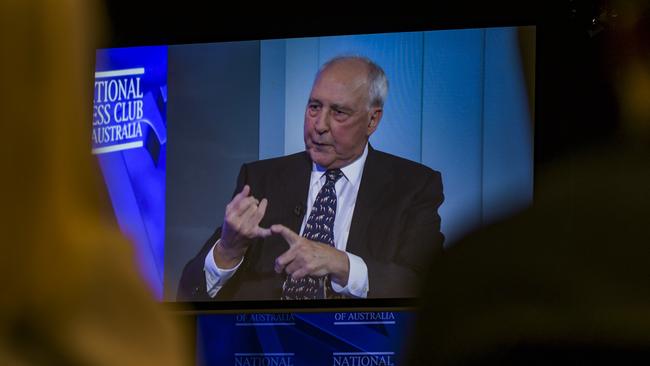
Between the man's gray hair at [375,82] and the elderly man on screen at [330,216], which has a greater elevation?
the man's gray hair at [375,82]

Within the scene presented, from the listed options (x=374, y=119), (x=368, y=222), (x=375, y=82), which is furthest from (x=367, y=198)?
(x=375, y=82)

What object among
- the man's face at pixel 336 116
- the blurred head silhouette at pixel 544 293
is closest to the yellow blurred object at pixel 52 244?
the blurred head silhouette at pixel 544 293

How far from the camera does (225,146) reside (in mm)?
4645

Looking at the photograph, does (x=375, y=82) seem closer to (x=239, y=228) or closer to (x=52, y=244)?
(x=239, y=228)

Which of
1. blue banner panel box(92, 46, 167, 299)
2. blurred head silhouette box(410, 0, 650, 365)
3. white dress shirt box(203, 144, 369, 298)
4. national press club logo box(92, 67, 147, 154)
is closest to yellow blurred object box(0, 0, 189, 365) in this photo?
blurred head silhouette box(410, 0, 650, 365)

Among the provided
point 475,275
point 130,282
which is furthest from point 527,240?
point 130,282

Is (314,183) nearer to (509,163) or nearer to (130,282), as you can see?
(509,163)

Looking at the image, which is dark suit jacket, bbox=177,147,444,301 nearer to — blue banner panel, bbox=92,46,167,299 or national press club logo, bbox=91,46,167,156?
blue banner panel, bbox=92,46,167,299

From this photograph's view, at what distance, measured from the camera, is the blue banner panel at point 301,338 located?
181 inches

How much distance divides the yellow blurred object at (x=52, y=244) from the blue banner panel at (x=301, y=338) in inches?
171

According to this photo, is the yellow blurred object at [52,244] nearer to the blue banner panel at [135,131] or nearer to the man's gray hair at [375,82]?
the man's gray hair at [375,82]

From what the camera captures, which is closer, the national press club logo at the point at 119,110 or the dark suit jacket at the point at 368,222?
the dark suit jacket at the point at 368,222

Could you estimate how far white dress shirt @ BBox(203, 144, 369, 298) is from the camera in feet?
14.5

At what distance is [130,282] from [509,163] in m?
4.20
